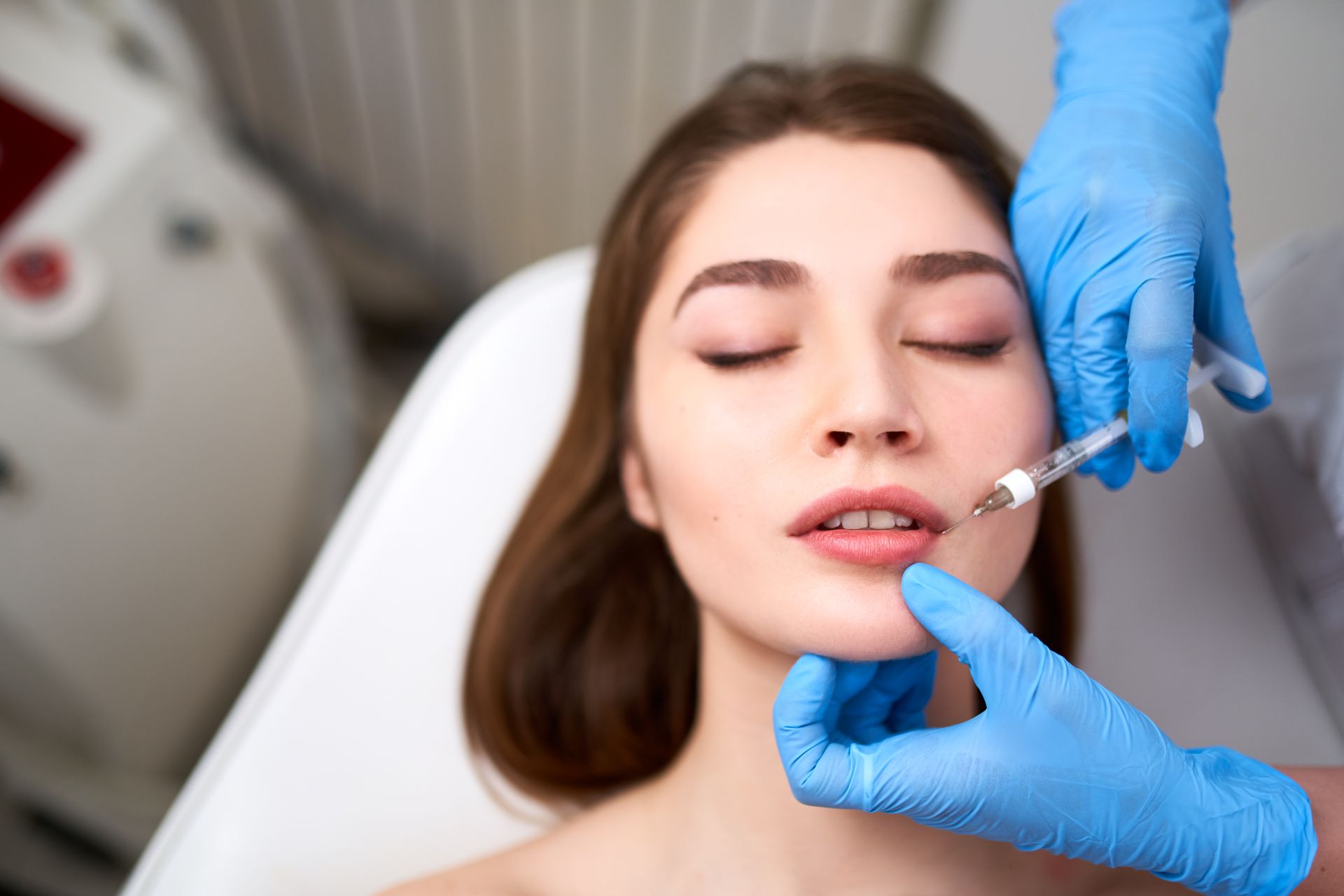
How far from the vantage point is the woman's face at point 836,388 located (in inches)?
32.5

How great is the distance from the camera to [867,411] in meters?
0.82

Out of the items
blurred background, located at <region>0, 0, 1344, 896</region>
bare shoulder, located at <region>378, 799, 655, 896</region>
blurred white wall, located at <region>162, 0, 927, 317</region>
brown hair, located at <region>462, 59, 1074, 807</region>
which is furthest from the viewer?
blurred white wall, located at <region>162, 0, 927, 317</region>

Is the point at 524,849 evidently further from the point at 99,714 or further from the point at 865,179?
the point at 99,714

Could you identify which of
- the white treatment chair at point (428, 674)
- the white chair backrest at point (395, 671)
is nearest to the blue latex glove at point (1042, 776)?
the white treatment chair at point (428, 674)

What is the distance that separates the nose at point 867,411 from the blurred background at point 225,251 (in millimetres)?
605

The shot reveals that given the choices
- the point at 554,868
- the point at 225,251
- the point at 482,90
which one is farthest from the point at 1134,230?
the point at 225,251

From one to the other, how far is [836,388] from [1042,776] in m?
0.37

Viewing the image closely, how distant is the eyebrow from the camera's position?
90 centimetres

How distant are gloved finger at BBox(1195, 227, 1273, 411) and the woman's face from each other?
7.3 inches

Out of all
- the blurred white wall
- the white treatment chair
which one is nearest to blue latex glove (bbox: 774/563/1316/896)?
the white treatment chair

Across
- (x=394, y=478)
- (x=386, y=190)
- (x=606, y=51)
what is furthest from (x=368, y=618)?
(x=386, y=190)

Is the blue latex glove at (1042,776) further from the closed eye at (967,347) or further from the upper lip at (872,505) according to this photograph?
the closed eye at (967,347)

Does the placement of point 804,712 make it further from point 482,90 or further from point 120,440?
point 482,90

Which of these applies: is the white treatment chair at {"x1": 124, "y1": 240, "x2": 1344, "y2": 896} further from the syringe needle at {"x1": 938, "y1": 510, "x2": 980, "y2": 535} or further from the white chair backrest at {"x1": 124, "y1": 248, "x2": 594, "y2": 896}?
the syringe needle at {"x1": 938, "y1": 510, "x2": 980, "y2": 535}
